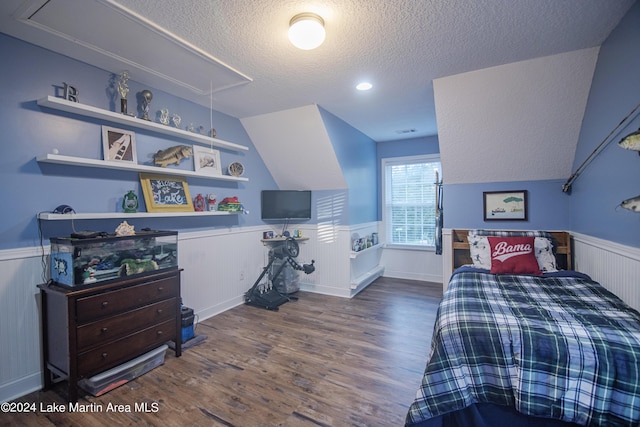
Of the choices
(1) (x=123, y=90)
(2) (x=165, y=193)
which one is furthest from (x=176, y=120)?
(2) (x=165, y=193)

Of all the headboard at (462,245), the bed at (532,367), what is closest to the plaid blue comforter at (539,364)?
the bed at (532,367)

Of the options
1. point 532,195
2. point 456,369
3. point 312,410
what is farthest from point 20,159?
point 532,195

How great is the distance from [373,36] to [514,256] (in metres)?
2.34

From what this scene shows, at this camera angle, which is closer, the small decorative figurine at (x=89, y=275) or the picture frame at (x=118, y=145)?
the small decorative figurine at (x=89, y=275)

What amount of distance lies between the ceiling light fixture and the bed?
6.25 ft

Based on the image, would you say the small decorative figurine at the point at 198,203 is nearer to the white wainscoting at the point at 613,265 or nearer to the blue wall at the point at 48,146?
Answer: the blue wall at the point at 48,146

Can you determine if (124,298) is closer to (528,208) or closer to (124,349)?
(124,349)

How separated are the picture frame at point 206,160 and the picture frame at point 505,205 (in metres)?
3.19

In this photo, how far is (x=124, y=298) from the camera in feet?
6.91

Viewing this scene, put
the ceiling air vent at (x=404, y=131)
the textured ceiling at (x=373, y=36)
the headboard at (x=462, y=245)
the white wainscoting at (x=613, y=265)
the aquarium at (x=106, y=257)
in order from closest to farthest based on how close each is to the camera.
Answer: the textured ceiling at (x=373, y=36) → the white wainscoting at (x=613, y=265) → the aquarium at (x=106, y=257) → the headboard at (x=462, y=245) → the ceiling air vent at (x=404, y=131)

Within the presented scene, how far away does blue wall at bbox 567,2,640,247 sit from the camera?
1.78 meters

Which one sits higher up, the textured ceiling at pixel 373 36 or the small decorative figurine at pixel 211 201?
the textured ceiling at pixel 373 36

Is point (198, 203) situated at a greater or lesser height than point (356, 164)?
lesser

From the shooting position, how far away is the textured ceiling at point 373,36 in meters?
1.70
